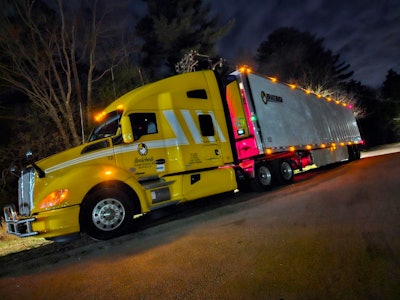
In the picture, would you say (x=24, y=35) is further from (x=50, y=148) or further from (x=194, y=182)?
(x=194, y=182)

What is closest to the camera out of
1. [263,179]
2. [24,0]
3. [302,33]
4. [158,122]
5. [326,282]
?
[326,282]

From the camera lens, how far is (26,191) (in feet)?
19.7

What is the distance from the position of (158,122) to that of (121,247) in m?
3.06

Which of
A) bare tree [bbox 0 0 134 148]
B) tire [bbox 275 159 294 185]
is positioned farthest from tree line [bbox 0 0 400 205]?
tire [bbox 275 159 294 185]

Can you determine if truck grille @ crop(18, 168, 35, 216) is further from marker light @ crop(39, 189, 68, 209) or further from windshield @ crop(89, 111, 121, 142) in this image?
windshield @ crop(89, 111, 121, 142)

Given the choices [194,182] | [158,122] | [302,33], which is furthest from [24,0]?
[302,33]

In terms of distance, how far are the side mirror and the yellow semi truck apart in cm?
2

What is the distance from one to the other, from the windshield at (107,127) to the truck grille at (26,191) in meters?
1.54

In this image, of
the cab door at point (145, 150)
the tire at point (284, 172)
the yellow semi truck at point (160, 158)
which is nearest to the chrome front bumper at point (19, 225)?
the yellow semi truck at point (160, 158)

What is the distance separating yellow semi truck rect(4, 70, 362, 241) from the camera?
566 cm

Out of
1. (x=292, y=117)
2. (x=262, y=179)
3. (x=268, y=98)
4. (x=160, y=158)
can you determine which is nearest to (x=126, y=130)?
(x=160, y=158)

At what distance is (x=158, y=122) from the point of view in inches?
282

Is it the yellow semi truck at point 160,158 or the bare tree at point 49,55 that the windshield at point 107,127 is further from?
the bare tree at point 49,55

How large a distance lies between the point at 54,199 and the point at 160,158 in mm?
2365
